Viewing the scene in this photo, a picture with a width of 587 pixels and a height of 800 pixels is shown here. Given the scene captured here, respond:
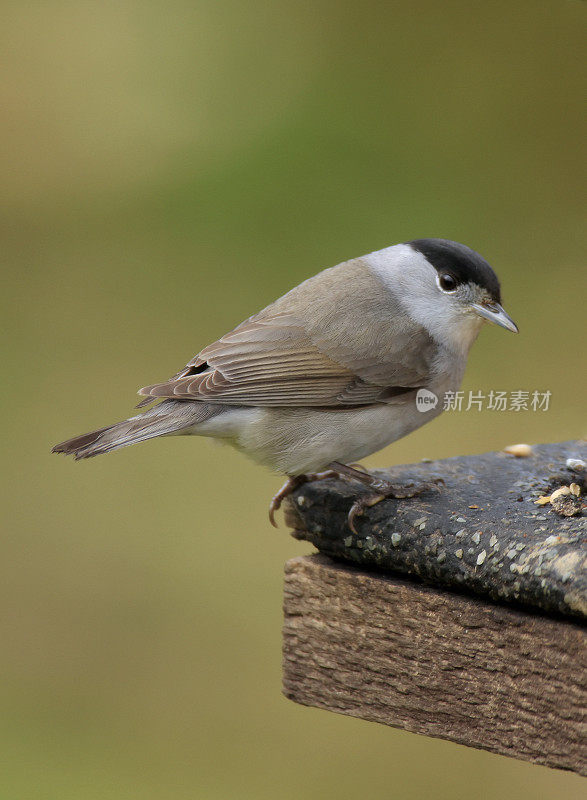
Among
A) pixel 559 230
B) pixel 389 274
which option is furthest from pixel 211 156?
pixel 389 274

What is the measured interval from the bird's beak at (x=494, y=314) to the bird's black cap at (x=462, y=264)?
26 mm

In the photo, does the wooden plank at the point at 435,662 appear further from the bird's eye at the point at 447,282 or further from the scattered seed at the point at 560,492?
the bird's eye at the point at 447,282

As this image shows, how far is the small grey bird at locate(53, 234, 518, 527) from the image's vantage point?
2.56 meters

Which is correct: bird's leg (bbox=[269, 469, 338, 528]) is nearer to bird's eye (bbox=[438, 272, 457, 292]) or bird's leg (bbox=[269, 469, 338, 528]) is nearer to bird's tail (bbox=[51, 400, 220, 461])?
bird's tail (bbox=[51, 400, 220, 461])

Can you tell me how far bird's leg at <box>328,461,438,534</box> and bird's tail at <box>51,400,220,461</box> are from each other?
0.39 meters

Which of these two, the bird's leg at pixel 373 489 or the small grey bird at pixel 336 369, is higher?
the small grey bird at pixel 336 369

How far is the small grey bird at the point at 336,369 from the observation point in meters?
2.56

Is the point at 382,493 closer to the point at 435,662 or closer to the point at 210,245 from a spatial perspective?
the point at 435,662

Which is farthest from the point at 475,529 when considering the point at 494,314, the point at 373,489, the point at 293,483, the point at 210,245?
the point at 210,245

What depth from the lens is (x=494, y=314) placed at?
2.75 m

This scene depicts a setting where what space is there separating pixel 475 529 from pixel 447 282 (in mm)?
988

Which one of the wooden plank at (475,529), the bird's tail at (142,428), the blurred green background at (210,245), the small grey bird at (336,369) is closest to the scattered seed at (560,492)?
the wooden plank at (475,529)

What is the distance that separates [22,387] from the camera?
4.62 meters

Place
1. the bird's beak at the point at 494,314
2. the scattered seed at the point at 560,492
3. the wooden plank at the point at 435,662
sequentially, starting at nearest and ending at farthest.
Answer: the wooden plank at the point at 435,662
the scattered seed at the point at 560,492
the bird's beak at the point at 494,314
